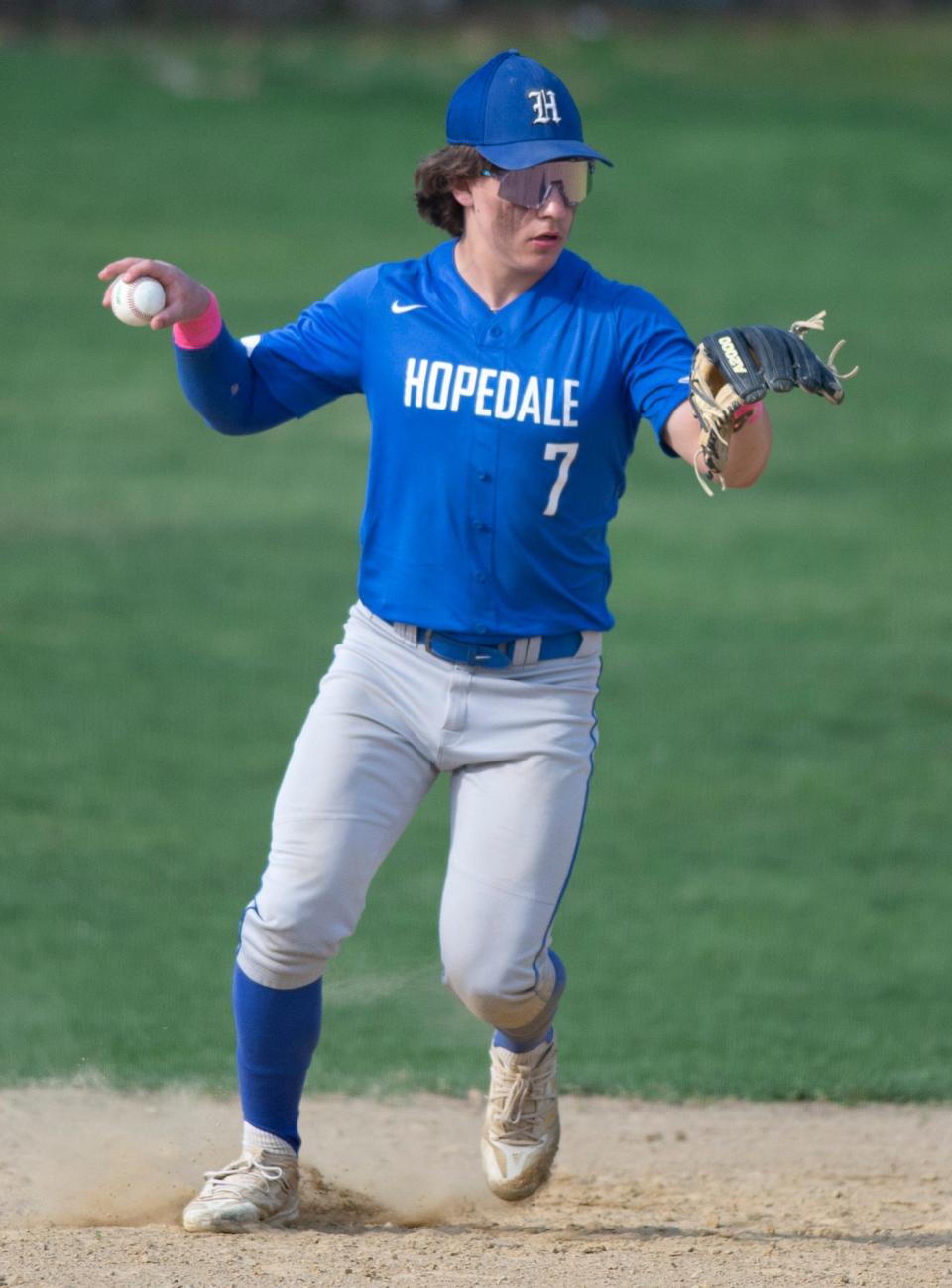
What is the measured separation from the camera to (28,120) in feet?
92.6

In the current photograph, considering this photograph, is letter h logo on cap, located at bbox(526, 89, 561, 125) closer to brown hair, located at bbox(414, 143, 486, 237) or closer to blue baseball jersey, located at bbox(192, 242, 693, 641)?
brown hair, located at bbox(414, 143, 486, 237)

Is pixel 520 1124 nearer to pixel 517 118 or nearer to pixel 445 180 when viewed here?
pixel 445 180

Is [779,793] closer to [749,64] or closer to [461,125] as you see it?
[461,125]

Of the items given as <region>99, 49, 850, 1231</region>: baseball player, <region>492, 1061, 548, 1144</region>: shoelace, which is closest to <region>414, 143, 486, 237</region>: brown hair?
<region>99, 49, 850, 1231</region>: baseball player

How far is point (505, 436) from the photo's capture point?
14.5 feet

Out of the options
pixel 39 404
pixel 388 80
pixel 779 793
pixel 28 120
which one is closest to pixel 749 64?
pixel 388 80

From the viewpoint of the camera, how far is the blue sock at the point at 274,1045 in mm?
4539

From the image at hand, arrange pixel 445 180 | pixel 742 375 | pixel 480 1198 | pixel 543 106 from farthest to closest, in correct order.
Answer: pixel 480 1198 < pixel 445 180 < pixel 543 106 < pixel 742 375

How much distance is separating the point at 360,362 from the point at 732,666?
22.1ft

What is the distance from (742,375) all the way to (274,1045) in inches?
70.6

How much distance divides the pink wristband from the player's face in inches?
24.5

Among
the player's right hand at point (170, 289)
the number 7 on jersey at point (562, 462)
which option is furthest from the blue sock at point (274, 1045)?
the player's right hand at point (170, 289)

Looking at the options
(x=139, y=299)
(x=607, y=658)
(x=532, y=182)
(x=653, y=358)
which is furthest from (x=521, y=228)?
(x=607, y=658)

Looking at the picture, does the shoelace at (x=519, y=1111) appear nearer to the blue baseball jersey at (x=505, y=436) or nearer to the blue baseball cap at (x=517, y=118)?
the blue baseball jersey at (x=505, y=436)
